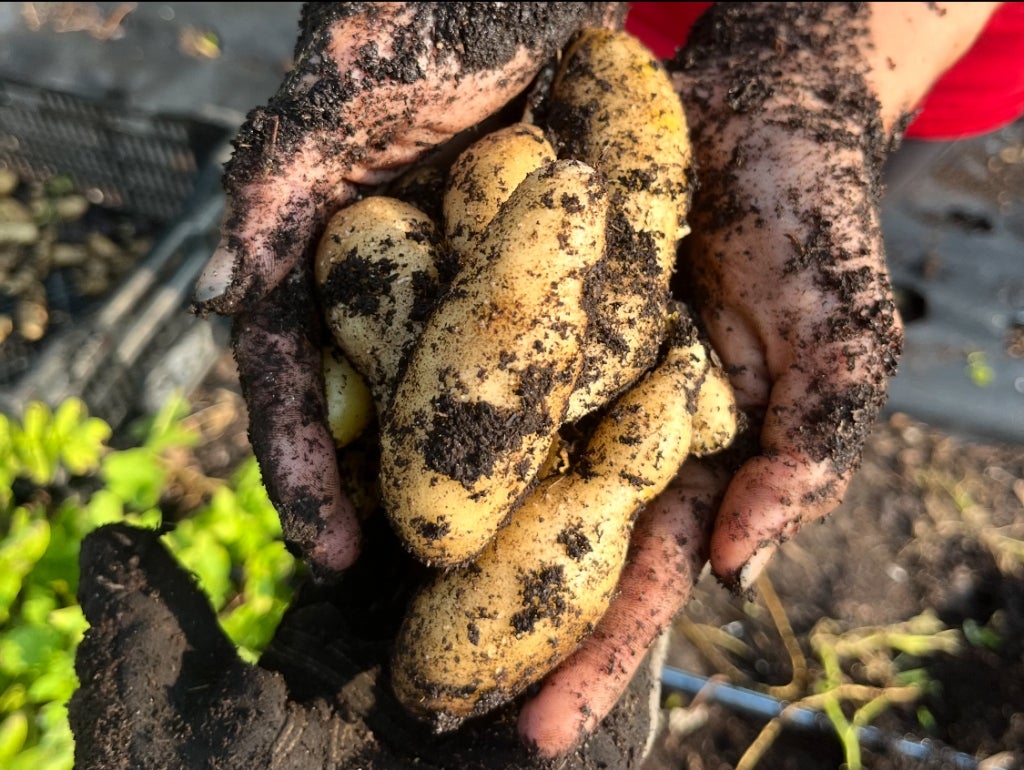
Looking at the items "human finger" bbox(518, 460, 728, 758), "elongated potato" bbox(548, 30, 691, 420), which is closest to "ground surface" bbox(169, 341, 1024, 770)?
"human finger" bbox(518, 460, 728, 758)

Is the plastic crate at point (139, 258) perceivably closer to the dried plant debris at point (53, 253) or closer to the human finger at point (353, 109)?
the dried plant debris at point (53, 253)

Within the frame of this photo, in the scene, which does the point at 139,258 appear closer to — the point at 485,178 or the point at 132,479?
the point at 132,479

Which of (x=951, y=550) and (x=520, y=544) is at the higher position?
(x=520, y=544)

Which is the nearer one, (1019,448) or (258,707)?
(258,707)

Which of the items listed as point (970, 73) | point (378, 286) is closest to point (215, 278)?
point (378, 286)

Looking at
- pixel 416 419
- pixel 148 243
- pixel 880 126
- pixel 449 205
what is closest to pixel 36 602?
pixel 416 419

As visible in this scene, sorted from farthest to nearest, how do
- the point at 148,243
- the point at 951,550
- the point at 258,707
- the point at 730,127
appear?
the point at 148,243, the point at 951,550, the point at 730,127, the point at 258,707

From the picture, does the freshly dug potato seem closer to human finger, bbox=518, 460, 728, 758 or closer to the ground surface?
human finger, bbox=518, 460, 728, 758

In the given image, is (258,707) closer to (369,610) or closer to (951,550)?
(369,610)
